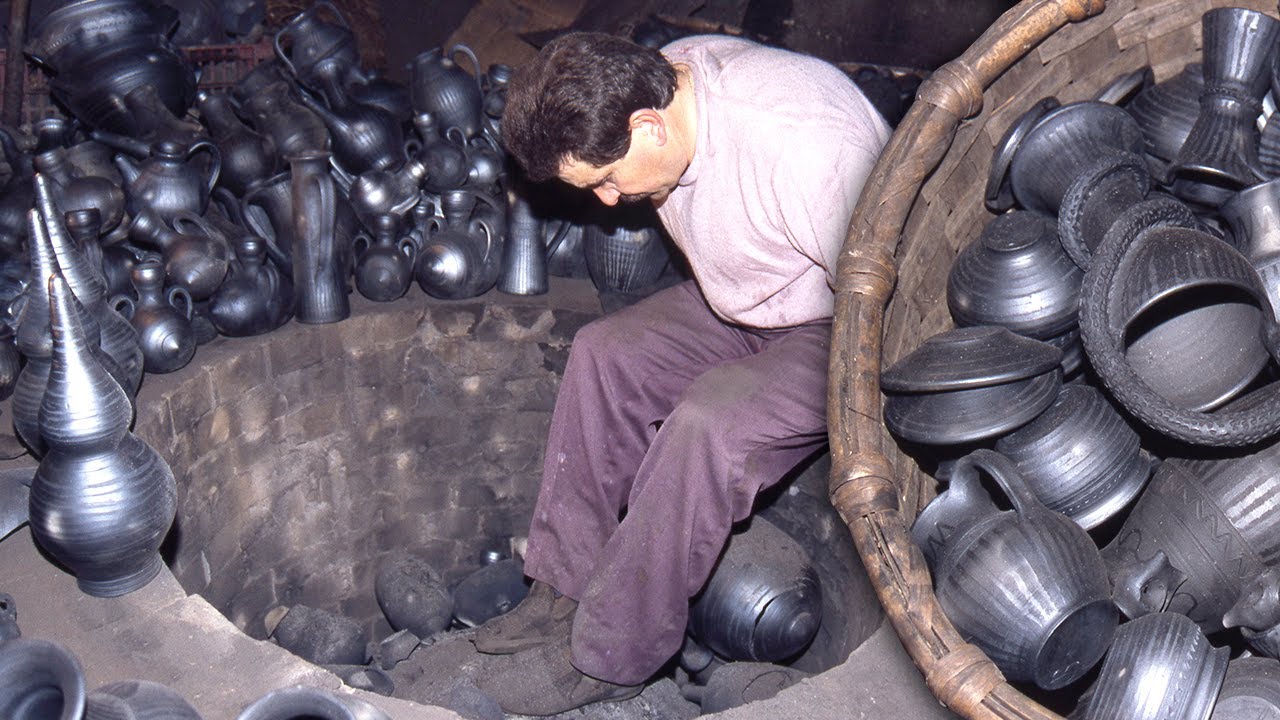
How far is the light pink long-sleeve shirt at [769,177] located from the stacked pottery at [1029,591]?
74 cm

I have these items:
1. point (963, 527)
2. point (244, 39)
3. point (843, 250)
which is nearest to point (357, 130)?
point (244, 39)

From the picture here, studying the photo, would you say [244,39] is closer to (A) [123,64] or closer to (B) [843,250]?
(A) [123,64]

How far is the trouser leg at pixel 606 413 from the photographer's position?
120 inches

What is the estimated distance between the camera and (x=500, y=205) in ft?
12.9

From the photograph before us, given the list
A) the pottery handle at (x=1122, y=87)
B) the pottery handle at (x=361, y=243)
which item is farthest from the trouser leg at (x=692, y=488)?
the pottery handle at (x=361, y=243)

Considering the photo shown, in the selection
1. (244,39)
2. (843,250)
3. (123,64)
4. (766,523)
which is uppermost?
(843,250)

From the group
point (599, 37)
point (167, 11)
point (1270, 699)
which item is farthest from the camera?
point (167, 11)

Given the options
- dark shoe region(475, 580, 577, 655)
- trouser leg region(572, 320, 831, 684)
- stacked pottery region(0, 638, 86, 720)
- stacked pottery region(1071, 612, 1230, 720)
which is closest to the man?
trouser leg region(572, 320, 831, 684)

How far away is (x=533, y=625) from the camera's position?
3.20 m

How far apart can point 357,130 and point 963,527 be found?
102 inches

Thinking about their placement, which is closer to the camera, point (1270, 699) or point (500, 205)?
point (1270, 699)

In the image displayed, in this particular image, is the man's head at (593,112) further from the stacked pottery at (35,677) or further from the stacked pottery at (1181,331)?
the stacked pottery at (35,677)

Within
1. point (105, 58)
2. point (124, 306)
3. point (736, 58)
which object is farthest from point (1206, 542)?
point (105, 58)

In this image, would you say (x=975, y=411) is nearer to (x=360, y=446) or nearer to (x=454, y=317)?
(x=454, y=317)
